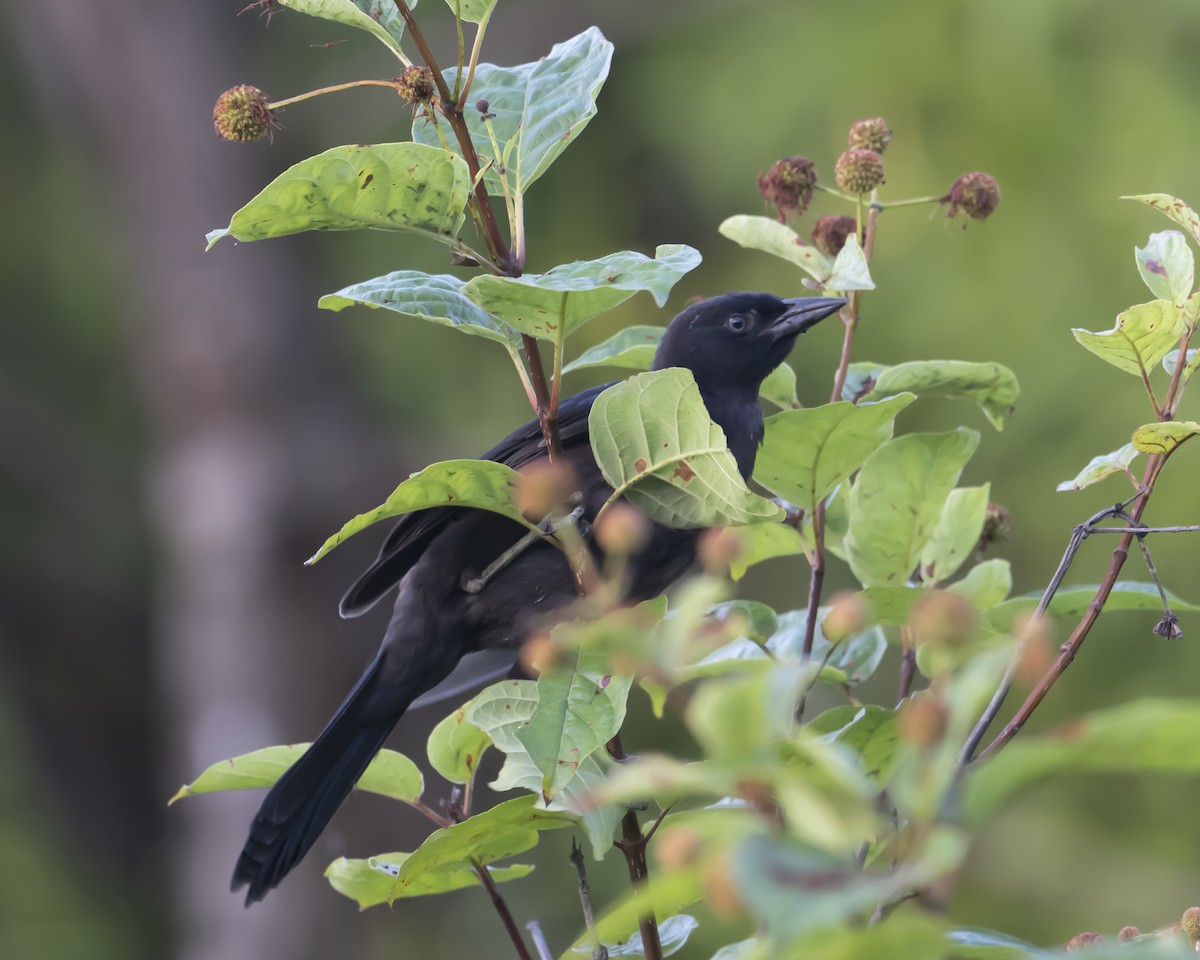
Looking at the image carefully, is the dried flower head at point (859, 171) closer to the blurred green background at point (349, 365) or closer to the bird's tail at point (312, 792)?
the bird's tail at point (312, 792)

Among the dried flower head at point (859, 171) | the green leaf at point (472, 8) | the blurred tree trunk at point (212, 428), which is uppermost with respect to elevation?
the green leaf at point (472, 8)

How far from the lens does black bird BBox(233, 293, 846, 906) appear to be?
2.56m

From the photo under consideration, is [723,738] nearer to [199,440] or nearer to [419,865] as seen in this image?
[419,865]

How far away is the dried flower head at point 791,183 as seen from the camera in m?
2.08

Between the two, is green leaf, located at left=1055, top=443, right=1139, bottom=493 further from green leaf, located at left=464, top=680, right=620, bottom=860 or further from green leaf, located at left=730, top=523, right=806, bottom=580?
green leaf, located at left=464, top=680, right=620, bottom=860

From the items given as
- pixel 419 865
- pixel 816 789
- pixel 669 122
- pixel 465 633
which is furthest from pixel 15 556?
pixel 816 789

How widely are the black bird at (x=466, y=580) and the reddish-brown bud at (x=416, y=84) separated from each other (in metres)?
1.07

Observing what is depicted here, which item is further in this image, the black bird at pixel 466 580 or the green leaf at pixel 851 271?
the black bird at pixel 466 580

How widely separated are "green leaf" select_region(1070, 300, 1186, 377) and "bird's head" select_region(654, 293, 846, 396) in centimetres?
102

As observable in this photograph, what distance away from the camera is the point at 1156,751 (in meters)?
0.75

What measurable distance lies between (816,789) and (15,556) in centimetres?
892

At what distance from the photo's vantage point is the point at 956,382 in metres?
1.97

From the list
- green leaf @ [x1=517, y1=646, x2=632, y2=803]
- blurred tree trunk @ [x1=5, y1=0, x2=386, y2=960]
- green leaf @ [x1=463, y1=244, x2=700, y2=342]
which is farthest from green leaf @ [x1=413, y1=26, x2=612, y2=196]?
blurred tree trunk @ [x1=5, y1=0, x2=386, y2=960]

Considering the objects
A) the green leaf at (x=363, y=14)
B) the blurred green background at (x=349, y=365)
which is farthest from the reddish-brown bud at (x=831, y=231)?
the blurred green background at (x=349, y=365)
